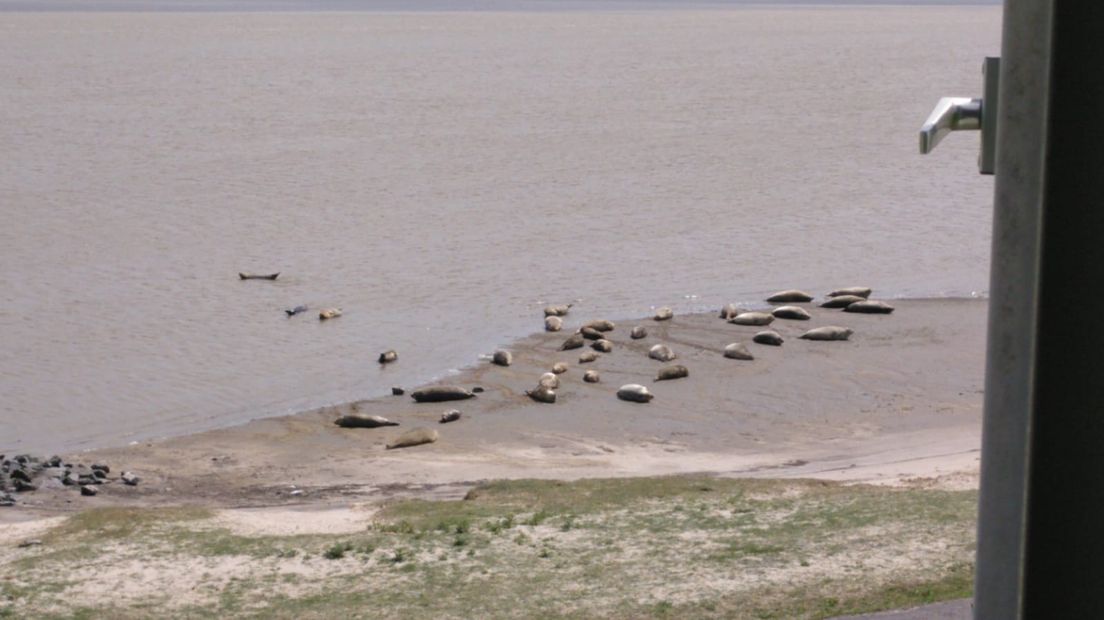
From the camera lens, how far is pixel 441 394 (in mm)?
22906

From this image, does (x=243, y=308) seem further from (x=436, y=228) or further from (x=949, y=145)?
(x=949, y=145)

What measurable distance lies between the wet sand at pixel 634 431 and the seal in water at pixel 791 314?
369 millimetres

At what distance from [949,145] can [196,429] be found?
4595 cm

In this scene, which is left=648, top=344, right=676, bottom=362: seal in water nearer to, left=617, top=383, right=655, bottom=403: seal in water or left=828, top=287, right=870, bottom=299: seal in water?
left=617, top=383, right=655, bottom=403: seal in water

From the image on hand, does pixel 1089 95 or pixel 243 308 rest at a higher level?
pixel 1089 95

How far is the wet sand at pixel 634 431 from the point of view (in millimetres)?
18234

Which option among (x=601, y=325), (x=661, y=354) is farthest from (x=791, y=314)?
(x=661, y=354)

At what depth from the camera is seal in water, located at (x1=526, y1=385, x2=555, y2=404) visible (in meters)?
22.3

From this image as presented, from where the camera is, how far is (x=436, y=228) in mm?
40688

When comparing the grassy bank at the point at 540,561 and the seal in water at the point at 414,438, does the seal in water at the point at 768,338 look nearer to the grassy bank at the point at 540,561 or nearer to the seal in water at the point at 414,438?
the seal in water at the point at 414,438

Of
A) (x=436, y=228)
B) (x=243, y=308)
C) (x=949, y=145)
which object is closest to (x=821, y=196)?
(x=436, y=228)

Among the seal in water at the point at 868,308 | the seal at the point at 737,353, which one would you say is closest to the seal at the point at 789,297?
the seal in water at the point at 868,308

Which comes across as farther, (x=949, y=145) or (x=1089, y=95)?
(x=949, y=145)

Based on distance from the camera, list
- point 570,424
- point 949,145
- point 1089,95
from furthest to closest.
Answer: point 949,145
point 570,424
point 1089,95
